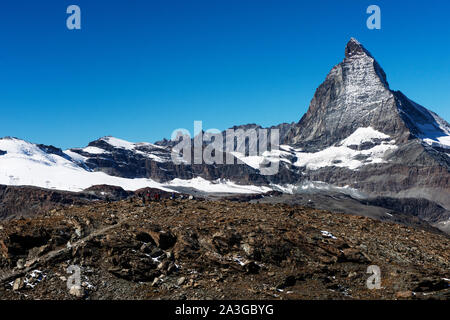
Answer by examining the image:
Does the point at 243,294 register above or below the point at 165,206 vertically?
below

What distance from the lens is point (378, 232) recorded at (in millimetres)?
38500

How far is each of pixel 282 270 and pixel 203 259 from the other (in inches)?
214

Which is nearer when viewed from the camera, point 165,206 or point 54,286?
point 54,286

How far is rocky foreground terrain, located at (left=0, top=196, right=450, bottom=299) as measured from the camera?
2698 cm

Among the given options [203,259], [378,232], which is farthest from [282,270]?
[378,232]

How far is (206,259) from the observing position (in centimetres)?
2991

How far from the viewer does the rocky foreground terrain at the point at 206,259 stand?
27.0m

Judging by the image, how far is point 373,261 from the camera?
3125 cm

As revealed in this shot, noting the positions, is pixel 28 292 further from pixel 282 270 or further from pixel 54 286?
pixel 282 270
